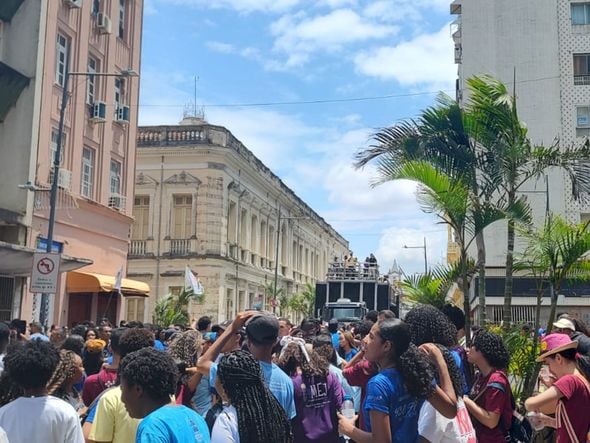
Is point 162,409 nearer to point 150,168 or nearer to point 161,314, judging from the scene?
point 161,314

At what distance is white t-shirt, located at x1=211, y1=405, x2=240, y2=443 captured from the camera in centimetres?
341

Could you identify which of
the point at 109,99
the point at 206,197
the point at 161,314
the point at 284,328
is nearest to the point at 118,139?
the point at 109,99

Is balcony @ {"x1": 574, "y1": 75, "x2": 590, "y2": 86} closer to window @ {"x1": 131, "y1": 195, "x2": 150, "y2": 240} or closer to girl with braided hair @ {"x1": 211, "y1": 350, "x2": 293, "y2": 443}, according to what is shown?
window @ {"x1": 131, "y1": 195, "x2": 150, "y2": 240}

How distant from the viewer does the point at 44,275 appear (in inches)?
524

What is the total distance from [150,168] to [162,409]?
32564mm

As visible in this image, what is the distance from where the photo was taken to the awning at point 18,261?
1541 cm

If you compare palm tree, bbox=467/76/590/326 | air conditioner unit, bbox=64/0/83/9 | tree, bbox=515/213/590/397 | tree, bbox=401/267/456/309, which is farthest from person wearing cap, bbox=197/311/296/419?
air conditioner unit, bbox=64/0/83/9

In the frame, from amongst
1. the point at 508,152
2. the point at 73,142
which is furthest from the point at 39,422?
the point at 73,142

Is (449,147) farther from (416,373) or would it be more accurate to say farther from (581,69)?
(581,69)

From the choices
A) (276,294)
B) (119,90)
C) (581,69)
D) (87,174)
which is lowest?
(276,294)

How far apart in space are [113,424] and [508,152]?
6420mm

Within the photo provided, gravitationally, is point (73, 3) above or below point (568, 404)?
above

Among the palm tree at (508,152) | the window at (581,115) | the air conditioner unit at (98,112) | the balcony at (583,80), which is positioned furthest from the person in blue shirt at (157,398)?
the balcony at (583,80)

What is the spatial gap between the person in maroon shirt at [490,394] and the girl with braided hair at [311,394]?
1.01m
